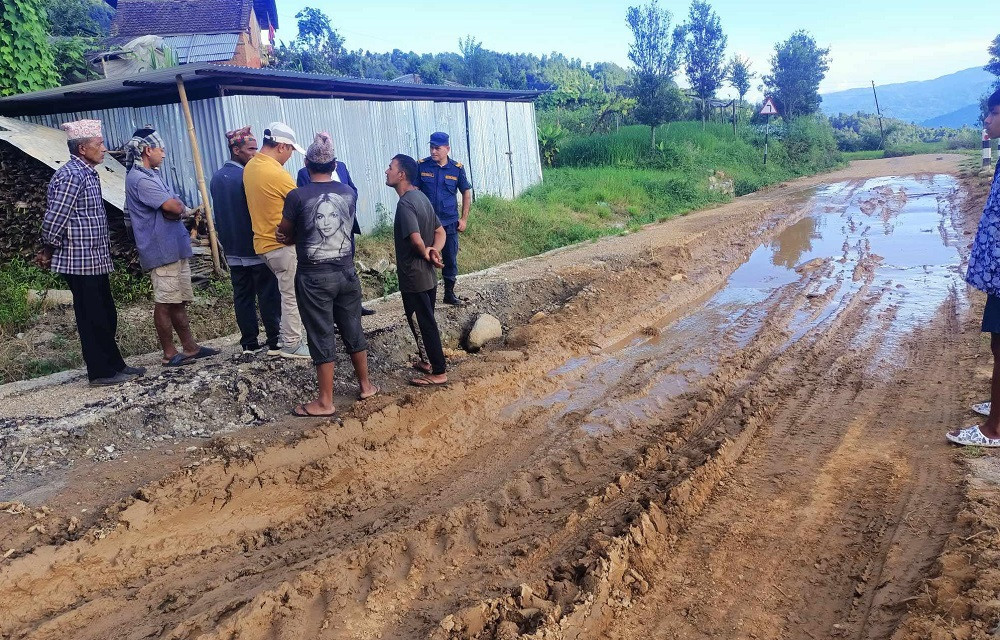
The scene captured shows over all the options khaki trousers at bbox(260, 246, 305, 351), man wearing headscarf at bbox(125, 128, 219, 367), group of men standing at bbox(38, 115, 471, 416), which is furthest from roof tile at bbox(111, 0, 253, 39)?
khaki trousers at bbox(260, 246, 305, 351)

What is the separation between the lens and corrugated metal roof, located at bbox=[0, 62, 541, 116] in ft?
29.3

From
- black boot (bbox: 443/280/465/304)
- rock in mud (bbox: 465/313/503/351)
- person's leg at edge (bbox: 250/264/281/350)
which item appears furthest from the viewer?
black boot (bbox: 443/280/465/304)

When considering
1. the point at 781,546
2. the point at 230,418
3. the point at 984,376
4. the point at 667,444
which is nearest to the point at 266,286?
the point at 230,418

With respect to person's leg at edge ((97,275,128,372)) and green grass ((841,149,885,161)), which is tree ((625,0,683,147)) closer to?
green grass ((841,149,885,161))

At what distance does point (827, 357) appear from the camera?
620cm

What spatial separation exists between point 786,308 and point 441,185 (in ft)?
13.1

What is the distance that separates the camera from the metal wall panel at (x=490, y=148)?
1466cm

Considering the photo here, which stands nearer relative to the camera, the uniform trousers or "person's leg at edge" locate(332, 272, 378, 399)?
"person's leg at edge" locate(332, 272, 378, 399)

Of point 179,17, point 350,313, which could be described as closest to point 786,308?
point 350,313

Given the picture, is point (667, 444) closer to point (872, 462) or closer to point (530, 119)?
point (872, 462)

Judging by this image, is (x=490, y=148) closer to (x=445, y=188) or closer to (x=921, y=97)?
(x=445, y=188)

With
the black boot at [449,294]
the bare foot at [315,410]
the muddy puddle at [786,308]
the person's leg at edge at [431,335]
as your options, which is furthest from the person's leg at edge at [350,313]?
the black boot at [449,294]

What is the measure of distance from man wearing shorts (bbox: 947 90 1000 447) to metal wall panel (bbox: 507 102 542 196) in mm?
12364

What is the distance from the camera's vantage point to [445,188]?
725 cm
